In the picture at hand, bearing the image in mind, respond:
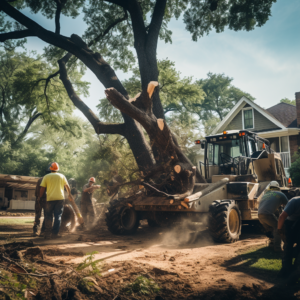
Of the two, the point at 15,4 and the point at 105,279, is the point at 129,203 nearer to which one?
the point at 105,279

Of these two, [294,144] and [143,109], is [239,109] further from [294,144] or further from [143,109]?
[143,109]

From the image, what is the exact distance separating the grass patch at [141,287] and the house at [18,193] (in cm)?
1986

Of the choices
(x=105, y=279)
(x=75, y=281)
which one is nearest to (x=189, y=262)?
(x=105, y=279)

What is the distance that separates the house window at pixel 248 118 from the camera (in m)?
25.2

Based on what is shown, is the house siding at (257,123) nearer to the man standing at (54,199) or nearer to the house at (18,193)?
the house at (18,193)

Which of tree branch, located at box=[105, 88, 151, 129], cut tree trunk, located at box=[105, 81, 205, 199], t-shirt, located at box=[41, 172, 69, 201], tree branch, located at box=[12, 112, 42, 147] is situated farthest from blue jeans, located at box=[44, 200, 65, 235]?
tree branch, located at box=[12, 112, 42, 147]

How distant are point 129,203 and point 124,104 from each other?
3015mm

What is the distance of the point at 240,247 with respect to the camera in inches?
281

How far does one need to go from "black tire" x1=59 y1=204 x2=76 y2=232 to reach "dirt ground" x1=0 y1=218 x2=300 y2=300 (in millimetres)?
1342

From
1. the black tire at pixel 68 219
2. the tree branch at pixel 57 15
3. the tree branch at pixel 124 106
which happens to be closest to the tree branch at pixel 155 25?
the tree branch at pixel 57 15

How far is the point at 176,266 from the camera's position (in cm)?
528

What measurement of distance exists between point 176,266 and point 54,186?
14.4 ft

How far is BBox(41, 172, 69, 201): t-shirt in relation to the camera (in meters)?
8.16

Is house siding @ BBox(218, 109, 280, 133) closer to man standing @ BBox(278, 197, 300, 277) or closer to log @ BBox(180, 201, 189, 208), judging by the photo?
log @ BBox(180, 201, 189, 208)
